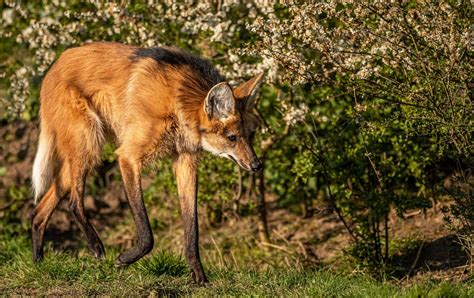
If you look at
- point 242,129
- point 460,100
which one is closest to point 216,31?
point 242,129

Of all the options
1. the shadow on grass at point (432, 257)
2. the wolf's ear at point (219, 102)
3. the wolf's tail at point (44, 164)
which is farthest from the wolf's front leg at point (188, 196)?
the shadow on grass at point (432, 257)

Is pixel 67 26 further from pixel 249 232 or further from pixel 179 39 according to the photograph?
pixel 249 232

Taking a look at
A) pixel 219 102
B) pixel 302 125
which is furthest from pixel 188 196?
pixel 302 125

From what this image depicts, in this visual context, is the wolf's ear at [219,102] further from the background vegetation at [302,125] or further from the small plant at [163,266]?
the small plant at [163,266]

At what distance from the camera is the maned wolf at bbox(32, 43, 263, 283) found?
202 inches

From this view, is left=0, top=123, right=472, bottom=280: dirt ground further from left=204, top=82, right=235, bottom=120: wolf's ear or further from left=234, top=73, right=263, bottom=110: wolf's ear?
left=204, top=82, right=235, bottom=120: wolf's ear

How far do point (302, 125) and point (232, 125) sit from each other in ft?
5.74

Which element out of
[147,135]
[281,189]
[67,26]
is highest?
[67,26]

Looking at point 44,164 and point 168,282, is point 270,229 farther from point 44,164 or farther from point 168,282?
point 168,282

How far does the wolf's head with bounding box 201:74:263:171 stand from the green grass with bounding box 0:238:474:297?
779 mm

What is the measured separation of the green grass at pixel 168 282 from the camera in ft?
13.7

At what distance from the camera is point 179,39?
675 centimetres

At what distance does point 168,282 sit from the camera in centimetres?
460

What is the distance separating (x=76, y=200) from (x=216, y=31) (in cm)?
174
